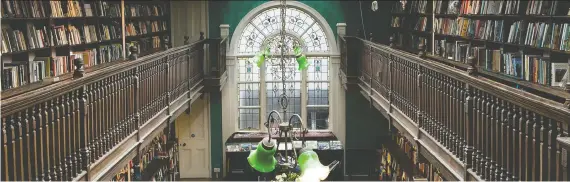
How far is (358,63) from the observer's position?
1145cm

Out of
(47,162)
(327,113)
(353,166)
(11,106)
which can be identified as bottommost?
(353,166)

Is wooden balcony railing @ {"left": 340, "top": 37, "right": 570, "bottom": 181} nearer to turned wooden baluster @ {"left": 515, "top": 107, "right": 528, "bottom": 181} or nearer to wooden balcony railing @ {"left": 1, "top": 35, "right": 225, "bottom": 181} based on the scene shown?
turned wooden baluster @ {"left": 515, "top": 107, "right": 528, "bottom": 181}

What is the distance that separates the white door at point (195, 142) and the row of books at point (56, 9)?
3.51 meters

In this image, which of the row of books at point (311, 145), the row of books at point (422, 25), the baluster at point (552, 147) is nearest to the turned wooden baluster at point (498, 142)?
the baluster at point (552, 147)

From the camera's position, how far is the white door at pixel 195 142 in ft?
A: 43.5

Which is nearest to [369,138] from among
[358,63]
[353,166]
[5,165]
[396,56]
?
[353,166]

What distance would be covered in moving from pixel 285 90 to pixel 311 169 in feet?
7.40

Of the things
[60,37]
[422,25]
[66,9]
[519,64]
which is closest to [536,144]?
[519,64]

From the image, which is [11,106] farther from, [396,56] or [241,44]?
[241,44]

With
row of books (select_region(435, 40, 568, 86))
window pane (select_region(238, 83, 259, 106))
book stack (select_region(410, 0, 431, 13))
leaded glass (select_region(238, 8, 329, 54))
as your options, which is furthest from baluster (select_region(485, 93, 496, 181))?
window pane (select_region(238, 83, 259, 106))

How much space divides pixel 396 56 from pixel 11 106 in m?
4.77

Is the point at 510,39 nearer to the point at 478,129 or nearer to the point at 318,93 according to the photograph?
the point at 478,129

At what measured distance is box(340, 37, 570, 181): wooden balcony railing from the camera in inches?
135

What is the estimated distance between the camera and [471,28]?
866cm
